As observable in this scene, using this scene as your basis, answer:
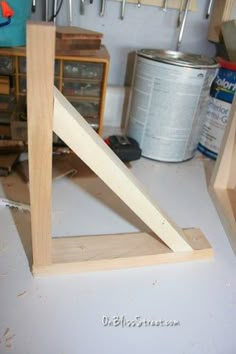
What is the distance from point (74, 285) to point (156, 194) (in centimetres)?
34

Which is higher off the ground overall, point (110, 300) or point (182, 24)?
point (182, 24)

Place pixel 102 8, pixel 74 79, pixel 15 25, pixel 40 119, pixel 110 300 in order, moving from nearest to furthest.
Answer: pixel 40 119 < pixel 110 300 < pixel 15 25 < pixel 74 79 < pixel 102 8

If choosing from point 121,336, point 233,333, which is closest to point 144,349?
point 121,336

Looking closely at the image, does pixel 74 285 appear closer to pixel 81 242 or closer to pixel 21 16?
pixel 81 242

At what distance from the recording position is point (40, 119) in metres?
0.37

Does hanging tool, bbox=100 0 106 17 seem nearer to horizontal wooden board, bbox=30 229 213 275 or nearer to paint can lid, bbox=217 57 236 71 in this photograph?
paint can lid, bbox=217 57 236 71

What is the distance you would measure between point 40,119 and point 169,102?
0.52 metres

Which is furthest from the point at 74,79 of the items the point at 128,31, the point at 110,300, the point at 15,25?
the point at 110,300

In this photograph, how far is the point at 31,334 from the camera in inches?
16.5

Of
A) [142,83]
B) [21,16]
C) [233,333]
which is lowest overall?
[233,333]

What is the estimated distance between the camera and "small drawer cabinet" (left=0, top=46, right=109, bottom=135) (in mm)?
778

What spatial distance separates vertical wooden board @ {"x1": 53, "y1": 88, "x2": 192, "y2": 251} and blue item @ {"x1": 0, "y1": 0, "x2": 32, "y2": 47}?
0.41 m

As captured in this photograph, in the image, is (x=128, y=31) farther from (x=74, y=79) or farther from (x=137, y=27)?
(x=74, y=79)

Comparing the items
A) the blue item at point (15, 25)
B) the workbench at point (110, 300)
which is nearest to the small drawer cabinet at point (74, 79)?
the blue item at point (15, 25)
